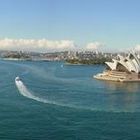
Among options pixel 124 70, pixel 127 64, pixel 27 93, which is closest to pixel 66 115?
pixel 27 93

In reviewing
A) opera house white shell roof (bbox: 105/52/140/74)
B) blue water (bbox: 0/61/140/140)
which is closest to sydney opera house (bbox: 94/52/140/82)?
opera house white shell roof (bbox: 105/52/140/74)

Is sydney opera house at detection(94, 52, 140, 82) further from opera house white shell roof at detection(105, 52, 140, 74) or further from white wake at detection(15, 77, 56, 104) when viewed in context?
A: white wake at detection(15, 77, 56, 104)

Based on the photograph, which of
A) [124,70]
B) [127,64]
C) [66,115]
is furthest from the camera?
[127,64]

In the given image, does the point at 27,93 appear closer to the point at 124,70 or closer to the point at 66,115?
the point at 66,115

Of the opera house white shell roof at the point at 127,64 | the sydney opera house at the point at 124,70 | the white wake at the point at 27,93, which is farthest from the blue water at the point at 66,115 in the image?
the opera house white shell roof at the point at 127,64

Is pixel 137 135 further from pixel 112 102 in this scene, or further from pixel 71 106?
pixel 112 102

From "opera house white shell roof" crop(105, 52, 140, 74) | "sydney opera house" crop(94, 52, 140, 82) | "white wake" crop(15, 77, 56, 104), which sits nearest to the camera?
"white wake" crop(15, 77, 56, 104)

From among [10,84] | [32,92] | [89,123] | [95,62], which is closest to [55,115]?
[89,123]

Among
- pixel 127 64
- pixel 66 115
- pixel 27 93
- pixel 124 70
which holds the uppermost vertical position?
pixel 127 64
